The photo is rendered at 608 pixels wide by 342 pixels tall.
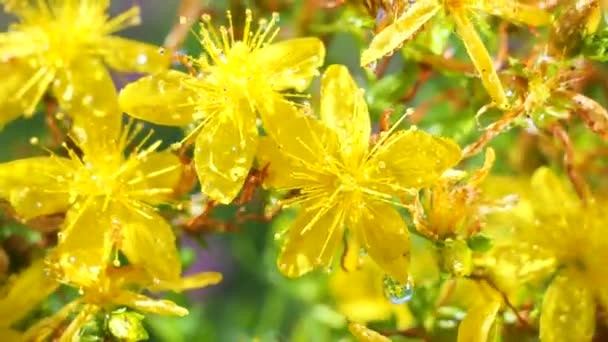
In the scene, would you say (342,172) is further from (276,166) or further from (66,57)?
(66,57)

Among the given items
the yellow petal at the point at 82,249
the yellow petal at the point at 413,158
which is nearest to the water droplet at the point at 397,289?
the yellow petal at the point at 413,158

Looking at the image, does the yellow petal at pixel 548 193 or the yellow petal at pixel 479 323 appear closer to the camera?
the yellow petal at pixel 479 323

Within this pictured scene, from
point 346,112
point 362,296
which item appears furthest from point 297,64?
point 362,296

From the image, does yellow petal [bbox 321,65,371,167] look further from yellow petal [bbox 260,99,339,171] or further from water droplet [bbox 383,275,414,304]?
water droplet [bbox 383,275,414,304]

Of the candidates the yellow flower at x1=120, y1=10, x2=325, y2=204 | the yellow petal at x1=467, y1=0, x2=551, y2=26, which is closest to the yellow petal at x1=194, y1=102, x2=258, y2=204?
the yellow flower at x1=120, y1=10, x2=325, y2=204

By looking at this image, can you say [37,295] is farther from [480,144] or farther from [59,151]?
[480,144]

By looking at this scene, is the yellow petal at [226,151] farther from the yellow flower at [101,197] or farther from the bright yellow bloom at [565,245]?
the bright yellow bloom at [565,245]

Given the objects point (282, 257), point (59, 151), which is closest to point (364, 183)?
point (282, 257)
